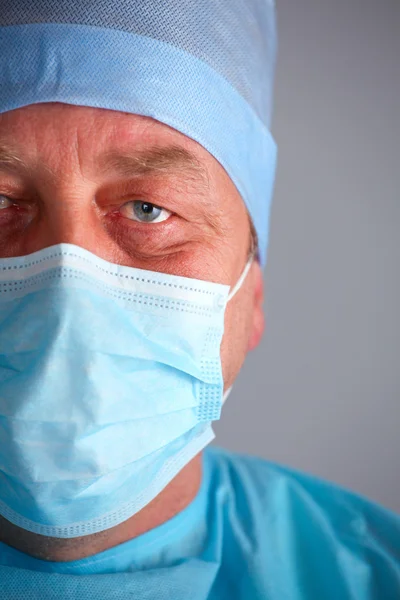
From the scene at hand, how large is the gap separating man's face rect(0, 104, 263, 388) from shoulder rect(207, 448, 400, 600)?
1.30 ft

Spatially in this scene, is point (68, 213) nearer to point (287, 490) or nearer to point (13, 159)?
point (13, 159)

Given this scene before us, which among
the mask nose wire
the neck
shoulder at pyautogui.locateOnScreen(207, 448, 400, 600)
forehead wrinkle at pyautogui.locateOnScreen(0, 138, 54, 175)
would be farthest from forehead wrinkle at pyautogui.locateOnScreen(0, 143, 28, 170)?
shoulder at pyautogui.locateOnScreen(207, 448, 400, 600)

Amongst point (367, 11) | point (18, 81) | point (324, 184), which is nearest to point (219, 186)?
point (18, 81)

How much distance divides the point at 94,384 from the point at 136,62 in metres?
0.64

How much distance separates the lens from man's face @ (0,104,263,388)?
1328 mm

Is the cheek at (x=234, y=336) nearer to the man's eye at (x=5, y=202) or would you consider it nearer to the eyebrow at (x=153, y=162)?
the eyebrow at (x=153, y=162)

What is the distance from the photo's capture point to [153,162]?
1.38 m

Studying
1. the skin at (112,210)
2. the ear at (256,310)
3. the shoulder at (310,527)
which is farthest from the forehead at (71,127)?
the shoulder at (310,527)

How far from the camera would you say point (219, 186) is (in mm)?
1491

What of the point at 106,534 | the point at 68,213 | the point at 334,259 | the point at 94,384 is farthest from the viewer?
the point at 334,259

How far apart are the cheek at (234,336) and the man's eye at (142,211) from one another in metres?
0.25

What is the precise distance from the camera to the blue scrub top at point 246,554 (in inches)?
54.4

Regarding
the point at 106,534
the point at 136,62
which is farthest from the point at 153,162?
the point at 106,534

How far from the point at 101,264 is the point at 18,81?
40 centimetres
